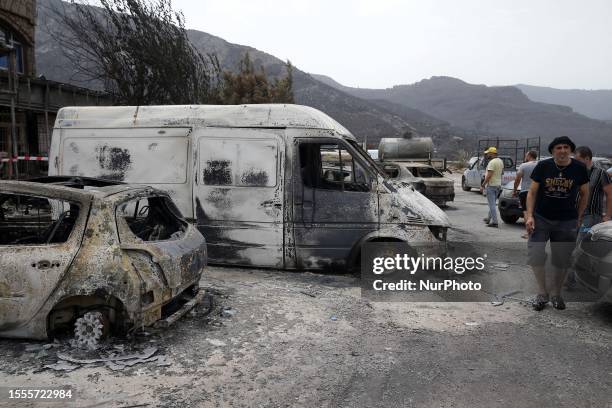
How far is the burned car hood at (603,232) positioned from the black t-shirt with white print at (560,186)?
10.9 inches

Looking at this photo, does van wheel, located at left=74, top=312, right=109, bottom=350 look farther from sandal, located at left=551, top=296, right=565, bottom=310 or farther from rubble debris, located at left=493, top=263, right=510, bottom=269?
rubble debris, located at left=493, top=263, right=510, bottom=269

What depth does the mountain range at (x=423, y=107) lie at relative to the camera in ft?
249

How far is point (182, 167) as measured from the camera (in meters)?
6.21

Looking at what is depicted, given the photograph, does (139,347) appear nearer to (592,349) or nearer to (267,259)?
(267,259)

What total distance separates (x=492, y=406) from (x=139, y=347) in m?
2.70

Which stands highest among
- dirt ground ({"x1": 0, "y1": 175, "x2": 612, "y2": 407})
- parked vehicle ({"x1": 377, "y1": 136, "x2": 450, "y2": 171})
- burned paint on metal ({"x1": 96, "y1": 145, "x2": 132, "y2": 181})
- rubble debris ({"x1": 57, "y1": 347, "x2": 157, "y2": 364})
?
parked vehicle ({"x1": 377, "y1": 136, "x2": 450, "y2": 171})

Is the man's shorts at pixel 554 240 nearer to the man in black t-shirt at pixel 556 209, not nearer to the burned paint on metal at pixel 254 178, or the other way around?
the man in black t-shirt at pixel 556 209

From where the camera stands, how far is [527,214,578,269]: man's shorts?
4863 mm

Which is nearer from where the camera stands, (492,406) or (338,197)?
(492,406)

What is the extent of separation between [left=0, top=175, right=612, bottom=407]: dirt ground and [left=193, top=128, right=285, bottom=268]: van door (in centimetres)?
84

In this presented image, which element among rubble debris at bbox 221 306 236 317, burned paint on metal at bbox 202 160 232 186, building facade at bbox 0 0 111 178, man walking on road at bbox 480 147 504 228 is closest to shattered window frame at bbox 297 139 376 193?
burned paint on metal at bbox 202 160 232 186

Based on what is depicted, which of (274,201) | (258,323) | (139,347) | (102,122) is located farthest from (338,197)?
(102,122)

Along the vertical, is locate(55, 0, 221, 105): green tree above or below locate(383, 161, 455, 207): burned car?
above

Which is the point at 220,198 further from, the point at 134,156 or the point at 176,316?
the point at 176,316
